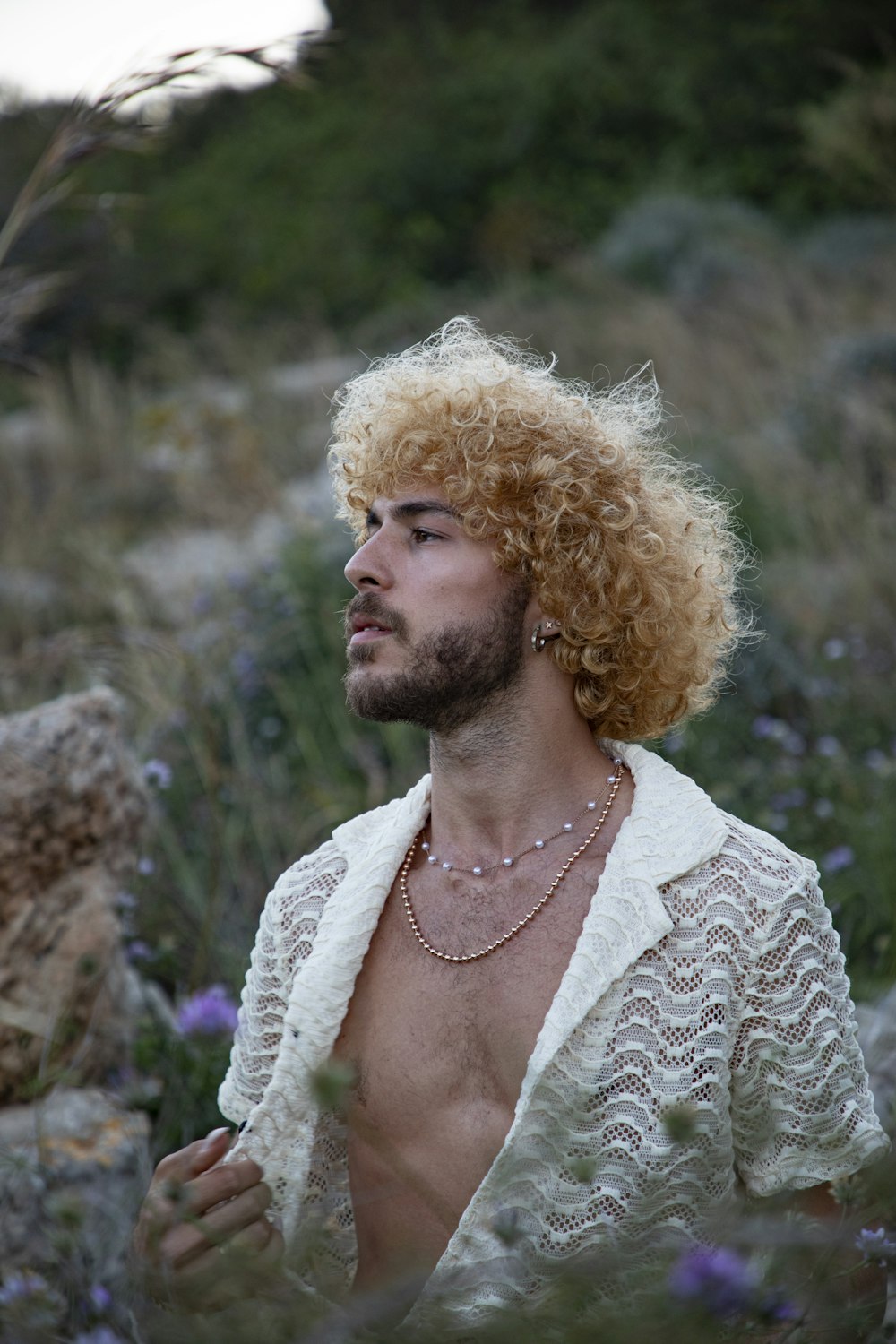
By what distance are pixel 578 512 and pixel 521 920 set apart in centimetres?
84

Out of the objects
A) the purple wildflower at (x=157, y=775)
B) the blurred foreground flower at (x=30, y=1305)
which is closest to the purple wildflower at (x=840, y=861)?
the purple wildflower at (x=157, y=775)

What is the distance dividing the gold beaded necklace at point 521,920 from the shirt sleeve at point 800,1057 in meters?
0.39

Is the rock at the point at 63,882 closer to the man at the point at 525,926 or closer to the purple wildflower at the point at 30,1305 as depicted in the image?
the man at the point at 525,926

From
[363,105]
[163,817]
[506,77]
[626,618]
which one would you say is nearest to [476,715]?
[626,618]

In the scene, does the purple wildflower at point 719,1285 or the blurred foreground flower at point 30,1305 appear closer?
the purple wildflower at point 719,1285

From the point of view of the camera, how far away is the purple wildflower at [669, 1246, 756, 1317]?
3.33 feet

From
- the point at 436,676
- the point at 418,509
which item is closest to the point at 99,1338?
the point at 436,676

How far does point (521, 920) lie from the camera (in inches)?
90.4

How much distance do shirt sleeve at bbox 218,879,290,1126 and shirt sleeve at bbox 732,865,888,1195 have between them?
0.88 meters

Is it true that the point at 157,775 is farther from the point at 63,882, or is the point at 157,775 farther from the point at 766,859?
the point at 766,859

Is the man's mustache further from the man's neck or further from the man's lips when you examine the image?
the man's neck

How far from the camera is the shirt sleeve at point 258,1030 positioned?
7.98ft

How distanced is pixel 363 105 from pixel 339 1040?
788 inches

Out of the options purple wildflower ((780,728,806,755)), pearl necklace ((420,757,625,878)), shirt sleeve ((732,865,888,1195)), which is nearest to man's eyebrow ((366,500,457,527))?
pearl necklace ((420,757,625,878))
